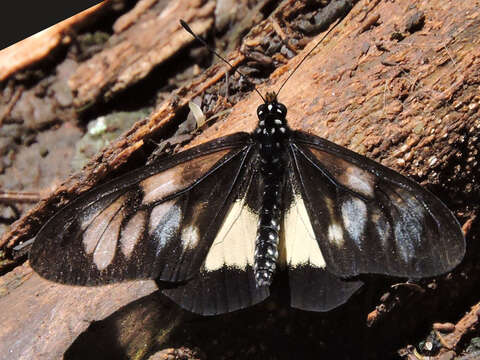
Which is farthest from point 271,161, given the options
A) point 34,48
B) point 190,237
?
point 34,48

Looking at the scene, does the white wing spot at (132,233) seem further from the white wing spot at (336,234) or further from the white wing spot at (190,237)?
the white wing spot at (336,234)

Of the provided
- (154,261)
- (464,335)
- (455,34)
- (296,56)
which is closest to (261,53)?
(296,56)

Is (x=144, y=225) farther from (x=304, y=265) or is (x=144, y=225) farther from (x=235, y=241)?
(x=304, y=265)

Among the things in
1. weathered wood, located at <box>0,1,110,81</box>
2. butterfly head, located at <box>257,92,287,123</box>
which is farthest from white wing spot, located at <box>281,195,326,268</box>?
weathered wood, located at <box>0,1,110,81</box>

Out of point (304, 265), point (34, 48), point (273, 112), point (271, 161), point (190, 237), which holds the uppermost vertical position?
point (34, 48)

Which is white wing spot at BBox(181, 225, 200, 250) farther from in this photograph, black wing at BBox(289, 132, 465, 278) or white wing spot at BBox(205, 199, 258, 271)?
black wing at BBox(289, 132, 465, 278)

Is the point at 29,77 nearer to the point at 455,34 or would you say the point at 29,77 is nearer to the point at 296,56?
the point at 296,56

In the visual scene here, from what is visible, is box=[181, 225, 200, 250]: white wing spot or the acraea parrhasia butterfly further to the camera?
box=[181, 225, 200, 250]: white wing spot

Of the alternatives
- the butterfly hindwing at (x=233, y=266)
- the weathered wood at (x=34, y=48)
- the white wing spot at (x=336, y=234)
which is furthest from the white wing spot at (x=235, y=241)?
the weathered wood at (x=34, y=48)
